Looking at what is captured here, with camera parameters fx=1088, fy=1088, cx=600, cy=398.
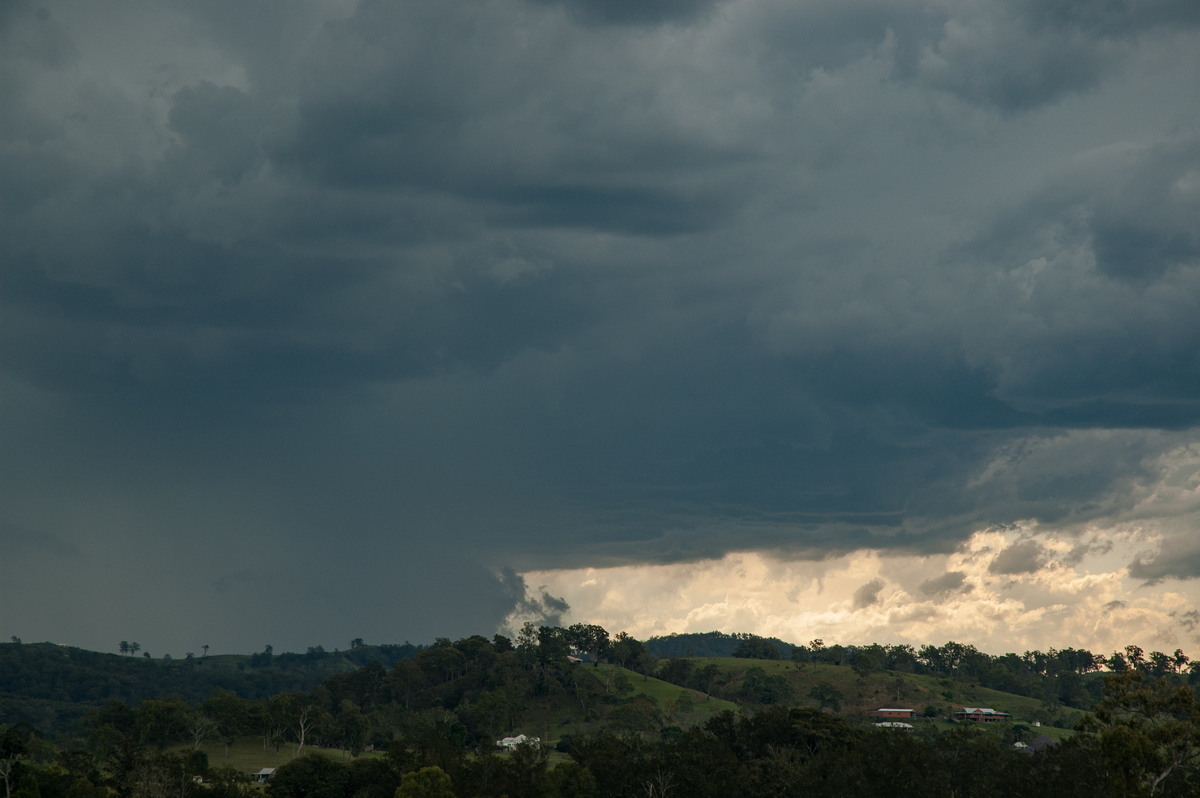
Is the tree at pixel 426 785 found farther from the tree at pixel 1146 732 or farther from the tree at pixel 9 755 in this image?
the tree at pixel 1146 732

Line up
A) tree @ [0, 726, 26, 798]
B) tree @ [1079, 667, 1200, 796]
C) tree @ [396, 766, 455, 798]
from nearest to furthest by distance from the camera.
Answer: tree @ [1079, 667, 1200, 796] → tree @ [396, 766, 455, 798] → tree @ [0, 726, 26, 798]

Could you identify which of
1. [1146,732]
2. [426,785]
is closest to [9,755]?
[426,785]

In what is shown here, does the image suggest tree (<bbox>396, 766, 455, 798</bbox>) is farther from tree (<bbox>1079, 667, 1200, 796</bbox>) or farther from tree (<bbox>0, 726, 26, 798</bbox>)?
tree (<bbox>1079, 667, 1200, 796</bbox>)

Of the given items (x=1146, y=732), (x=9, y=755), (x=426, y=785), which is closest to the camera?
(x=1146, y=732)

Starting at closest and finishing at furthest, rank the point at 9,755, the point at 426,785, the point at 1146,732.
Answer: the point at 1146,732 < the point at 426,785 < the point at 9,755

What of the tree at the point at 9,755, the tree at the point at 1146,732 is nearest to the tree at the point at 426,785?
the tree at the point at 9,755

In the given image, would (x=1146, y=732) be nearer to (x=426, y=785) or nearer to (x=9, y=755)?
(x=426, y=785)

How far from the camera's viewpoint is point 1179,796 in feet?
307


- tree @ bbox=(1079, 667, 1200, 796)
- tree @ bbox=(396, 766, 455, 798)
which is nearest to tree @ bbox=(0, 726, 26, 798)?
tree @ bbox=(396, 766, 455, 798)

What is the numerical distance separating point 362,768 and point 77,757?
43.0 meters

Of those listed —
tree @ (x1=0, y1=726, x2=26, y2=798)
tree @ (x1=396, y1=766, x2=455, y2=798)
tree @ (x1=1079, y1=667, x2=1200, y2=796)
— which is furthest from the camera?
tree @ (x1=0, y1=726, x2=26, y2=798)

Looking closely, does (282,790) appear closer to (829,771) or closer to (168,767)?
(168,767)

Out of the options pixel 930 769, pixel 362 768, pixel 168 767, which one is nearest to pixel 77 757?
pixel 168 767

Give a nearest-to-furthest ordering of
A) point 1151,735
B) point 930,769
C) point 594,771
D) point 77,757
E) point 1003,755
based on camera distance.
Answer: point 1151,735
point 930,769
point 1003,755
point 594,771
point 77,757
